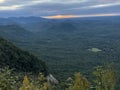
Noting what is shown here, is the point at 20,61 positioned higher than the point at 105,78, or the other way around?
the point at 105,78

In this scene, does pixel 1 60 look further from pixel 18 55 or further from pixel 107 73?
pixel 107 73

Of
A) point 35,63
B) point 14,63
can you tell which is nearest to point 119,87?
point 35,63

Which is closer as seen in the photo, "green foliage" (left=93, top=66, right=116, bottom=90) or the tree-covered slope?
"green foliage" (left=93, top=66, right=116, bottom=90)

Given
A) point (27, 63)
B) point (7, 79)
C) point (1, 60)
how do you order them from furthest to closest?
point (27, 63)
point (1, 60)
point (7, 79)

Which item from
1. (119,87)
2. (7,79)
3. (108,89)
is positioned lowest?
(119,87)

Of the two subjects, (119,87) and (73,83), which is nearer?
(73,83)

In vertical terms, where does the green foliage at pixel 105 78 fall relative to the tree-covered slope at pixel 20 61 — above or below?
above

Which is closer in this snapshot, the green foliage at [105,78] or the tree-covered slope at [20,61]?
the green foliage at [105,78]

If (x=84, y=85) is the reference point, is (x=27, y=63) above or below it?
below

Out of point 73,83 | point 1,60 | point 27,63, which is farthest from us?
point 27,63

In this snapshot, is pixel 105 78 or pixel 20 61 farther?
pixel 20 61

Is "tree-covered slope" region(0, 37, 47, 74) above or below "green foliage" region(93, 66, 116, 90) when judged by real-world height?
below
